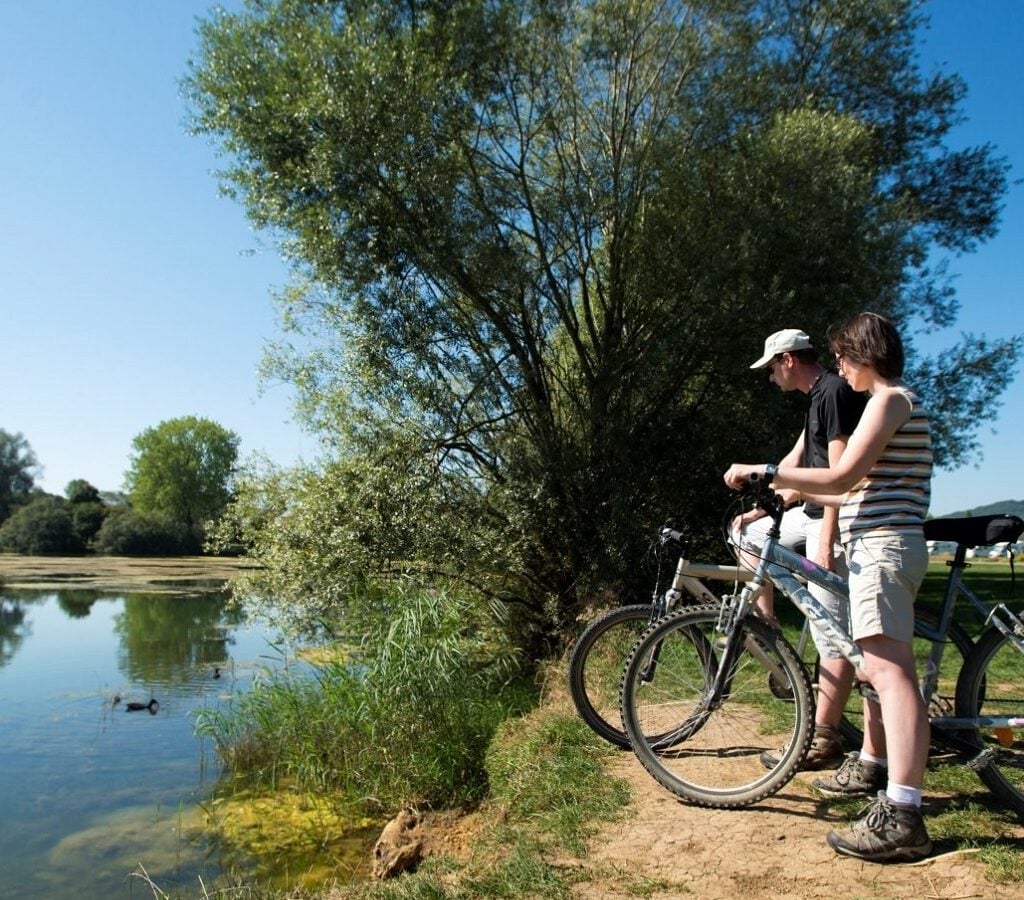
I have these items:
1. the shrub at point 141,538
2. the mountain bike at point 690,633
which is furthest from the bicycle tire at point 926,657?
the shrub at point 141,538

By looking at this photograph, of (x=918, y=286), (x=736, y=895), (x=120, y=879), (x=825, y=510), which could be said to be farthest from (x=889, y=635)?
(x=918, y=286)

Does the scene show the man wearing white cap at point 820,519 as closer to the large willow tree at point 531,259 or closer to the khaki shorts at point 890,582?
the khaki shorts at point 890,582

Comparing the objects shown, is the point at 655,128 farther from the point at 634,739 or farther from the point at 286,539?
the point at 634,739

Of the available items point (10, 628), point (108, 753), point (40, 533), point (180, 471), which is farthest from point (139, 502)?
point (108, 753)

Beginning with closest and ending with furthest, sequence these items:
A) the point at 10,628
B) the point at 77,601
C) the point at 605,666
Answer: the point at 605,666
the point at 10,628
the point at 77,601

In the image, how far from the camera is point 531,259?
10.8 m

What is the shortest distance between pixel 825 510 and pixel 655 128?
8.83 m

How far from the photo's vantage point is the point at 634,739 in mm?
3465

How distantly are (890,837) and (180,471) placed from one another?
58265 millimetres

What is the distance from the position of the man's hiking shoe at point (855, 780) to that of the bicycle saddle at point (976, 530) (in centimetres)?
96

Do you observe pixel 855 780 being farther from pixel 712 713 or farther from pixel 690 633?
pixel 690 633

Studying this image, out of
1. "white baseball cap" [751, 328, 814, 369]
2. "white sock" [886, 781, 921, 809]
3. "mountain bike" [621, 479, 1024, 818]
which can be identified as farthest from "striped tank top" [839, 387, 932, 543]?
"white sock" [886, 781, 921, 809]

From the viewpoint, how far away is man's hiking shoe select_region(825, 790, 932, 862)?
279cm

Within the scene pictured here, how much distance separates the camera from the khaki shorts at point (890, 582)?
292cm
